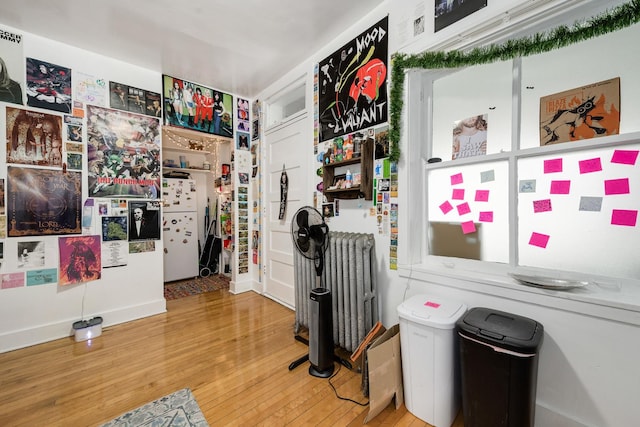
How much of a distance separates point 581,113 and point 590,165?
0.27 m

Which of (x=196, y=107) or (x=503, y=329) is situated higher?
(x=196, y=107)

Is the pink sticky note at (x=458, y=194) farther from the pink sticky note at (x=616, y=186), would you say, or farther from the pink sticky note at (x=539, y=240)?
the pink sticky note at (x=616, y=186)

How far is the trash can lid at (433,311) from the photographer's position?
1.33 meters

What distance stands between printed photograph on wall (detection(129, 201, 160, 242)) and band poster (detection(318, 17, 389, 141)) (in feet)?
6.92

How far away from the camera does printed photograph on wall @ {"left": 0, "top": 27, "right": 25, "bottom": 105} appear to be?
2.14 metres

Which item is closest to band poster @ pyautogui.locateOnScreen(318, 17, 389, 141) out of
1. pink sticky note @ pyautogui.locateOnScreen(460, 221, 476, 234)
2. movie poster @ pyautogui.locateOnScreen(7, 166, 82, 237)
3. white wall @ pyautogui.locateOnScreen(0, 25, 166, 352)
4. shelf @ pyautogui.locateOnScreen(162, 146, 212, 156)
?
pink sticky note @ pyautogui.locateOnScreen(460, 221, 476, 234)

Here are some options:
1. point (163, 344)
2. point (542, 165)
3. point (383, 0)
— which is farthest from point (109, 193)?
point (542, 165)

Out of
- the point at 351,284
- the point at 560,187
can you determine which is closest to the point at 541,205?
the point at 560,187

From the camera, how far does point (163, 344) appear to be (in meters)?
2.25

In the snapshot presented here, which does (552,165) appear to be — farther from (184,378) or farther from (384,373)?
(184,378)

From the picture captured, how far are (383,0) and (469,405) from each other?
8.86ft

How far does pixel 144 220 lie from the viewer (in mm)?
2822

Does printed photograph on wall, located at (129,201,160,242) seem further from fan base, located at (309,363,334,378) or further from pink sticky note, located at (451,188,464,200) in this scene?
pink sticky note, located at (451,188,464,200)

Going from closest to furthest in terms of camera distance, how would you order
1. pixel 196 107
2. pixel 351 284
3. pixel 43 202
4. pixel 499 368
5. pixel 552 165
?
1. pixel 499 368
2. pixel 552 165
3. pixel 351 284
4. pixel 43 202
5. pixel 196 107
